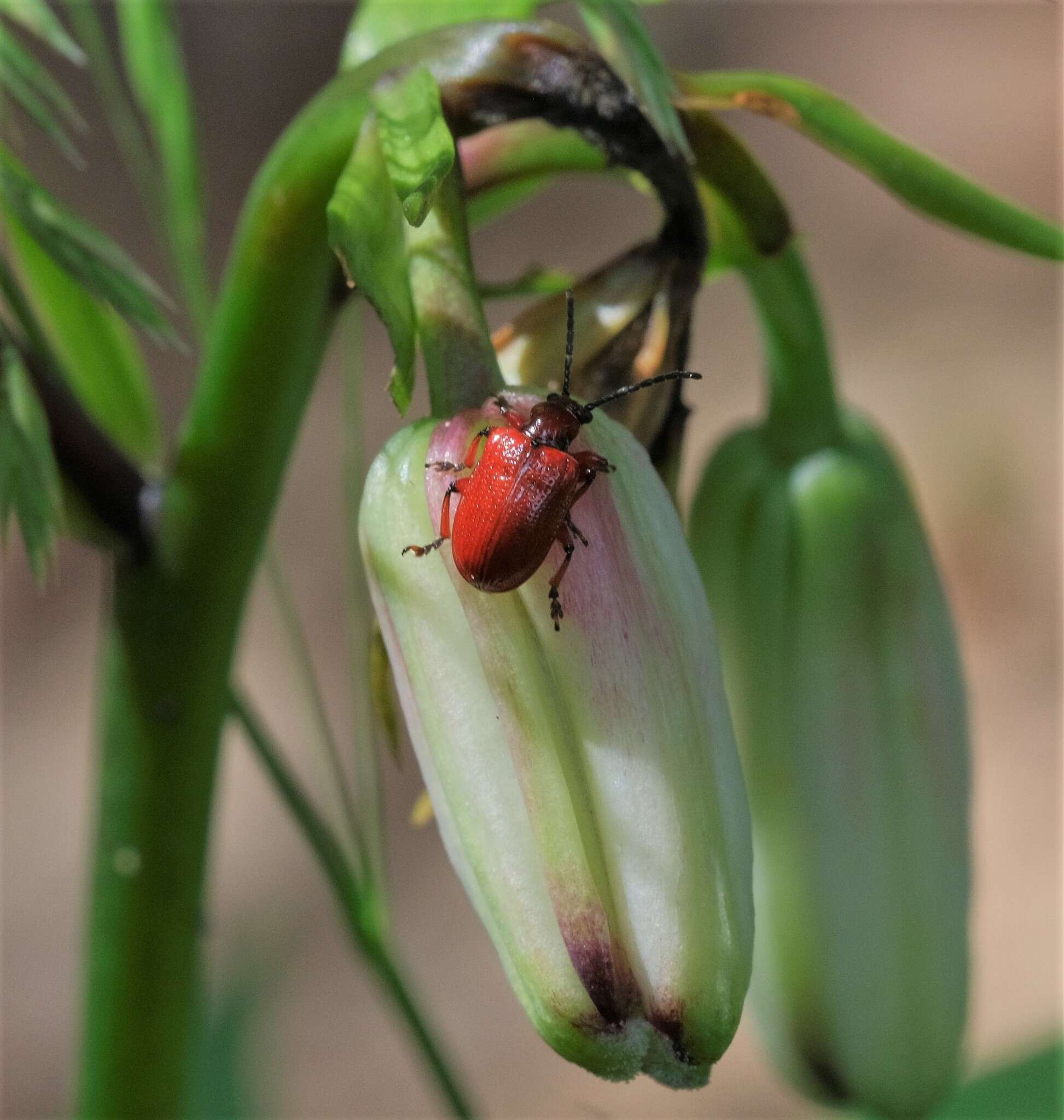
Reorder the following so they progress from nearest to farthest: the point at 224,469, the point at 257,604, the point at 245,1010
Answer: the point at 224,469 → the point at 245,1010 → the point at 257,604

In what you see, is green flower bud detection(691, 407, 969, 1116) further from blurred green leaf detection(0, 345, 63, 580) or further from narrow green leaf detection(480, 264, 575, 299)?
blurred green leaf detection(0, 345, 63, 580)

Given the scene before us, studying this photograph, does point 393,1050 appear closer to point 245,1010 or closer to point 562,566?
point 245,1010

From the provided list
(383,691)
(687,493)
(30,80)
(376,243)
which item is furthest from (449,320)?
(687,493)

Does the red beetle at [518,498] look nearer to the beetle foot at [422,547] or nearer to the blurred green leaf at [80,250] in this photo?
the beetle foot at [422,547]

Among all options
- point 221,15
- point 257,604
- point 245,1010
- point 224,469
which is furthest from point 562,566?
point 221,15

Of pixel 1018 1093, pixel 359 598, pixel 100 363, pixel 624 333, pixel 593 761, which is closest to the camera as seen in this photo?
pixel 593 761

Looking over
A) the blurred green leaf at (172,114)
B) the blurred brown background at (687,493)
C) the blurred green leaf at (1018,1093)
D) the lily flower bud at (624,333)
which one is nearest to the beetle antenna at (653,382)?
the lily flower bud at (624,333)

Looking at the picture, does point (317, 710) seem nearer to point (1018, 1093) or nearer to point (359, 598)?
point (359, 598)
